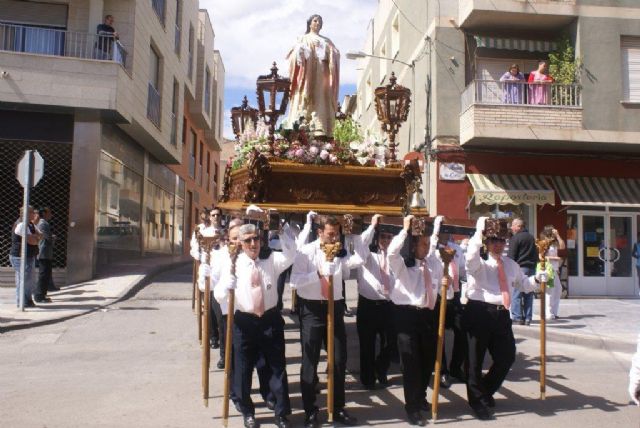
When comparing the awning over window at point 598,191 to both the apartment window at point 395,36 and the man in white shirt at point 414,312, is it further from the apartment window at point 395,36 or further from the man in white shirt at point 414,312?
the man in white shirt at point 414,312

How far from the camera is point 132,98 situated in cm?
1588

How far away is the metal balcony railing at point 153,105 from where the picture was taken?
18.3m

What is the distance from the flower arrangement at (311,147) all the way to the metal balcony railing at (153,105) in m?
11.5

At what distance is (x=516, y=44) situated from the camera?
1590 cm

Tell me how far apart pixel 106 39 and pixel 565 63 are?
11.9 m

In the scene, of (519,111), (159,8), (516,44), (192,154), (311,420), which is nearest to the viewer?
(311,420)

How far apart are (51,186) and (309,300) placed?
11.8m

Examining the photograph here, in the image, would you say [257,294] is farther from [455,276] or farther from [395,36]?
[395,36]

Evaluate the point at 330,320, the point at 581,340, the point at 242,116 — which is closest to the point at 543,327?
the point at 330,320

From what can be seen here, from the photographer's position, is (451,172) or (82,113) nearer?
(82,113)

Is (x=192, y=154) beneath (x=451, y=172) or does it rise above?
above

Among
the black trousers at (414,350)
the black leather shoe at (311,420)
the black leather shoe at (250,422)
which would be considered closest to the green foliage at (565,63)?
the black trousers at (414,350)

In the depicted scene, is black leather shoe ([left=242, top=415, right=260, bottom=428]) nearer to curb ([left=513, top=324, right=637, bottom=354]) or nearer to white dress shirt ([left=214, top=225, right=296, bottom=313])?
white dress shirt ([left=214, top=225, right=296, bottom=313])

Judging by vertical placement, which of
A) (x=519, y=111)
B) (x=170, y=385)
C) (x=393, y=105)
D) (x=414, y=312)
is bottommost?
(x=170, y=385)
